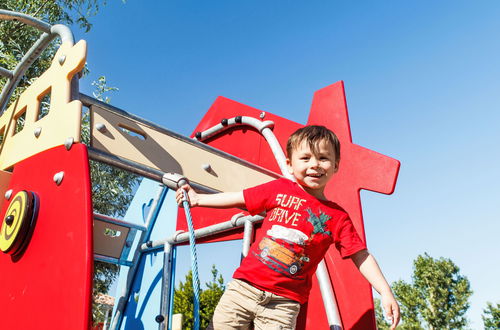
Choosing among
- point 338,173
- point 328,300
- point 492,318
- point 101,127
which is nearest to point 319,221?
point 328,300

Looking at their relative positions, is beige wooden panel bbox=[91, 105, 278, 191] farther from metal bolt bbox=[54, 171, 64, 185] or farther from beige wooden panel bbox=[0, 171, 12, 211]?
beige wooden panel bbox=[0, 171, 12, 211]

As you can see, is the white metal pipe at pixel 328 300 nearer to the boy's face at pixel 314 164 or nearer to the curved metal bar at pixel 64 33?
the boy's face at pixel 314 164

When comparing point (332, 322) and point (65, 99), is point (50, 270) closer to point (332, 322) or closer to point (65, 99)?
point (65, 99)

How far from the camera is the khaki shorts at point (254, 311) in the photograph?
1.28 metres

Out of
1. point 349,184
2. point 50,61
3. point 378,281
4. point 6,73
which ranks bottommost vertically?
point 378,281

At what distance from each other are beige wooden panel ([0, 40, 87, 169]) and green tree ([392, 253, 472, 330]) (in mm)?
25586

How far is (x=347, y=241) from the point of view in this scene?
139cm

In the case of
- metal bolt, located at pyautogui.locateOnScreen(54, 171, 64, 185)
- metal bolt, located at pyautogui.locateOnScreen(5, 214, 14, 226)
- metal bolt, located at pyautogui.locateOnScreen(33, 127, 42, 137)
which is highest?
metal bolt, located at pyautogui.locateOnScreen(33, 127, 42, 137)

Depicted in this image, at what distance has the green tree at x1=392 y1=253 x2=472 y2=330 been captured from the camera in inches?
949

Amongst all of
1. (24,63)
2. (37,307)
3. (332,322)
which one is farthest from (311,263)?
(24,63)

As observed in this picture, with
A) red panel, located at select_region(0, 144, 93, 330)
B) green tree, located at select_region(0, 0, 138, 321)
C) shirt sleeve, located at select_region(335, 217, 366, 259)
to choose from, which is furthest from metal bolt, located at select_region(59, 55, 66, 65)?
green tree, located at select_region(0, 0, 138, 321)

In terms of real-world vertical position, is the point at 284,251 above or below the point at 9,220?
below

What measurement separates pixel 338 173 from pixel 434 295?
2563 centimetres

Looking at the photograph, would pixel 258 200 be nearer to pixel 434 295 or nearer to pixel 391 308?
pixel 391 308
